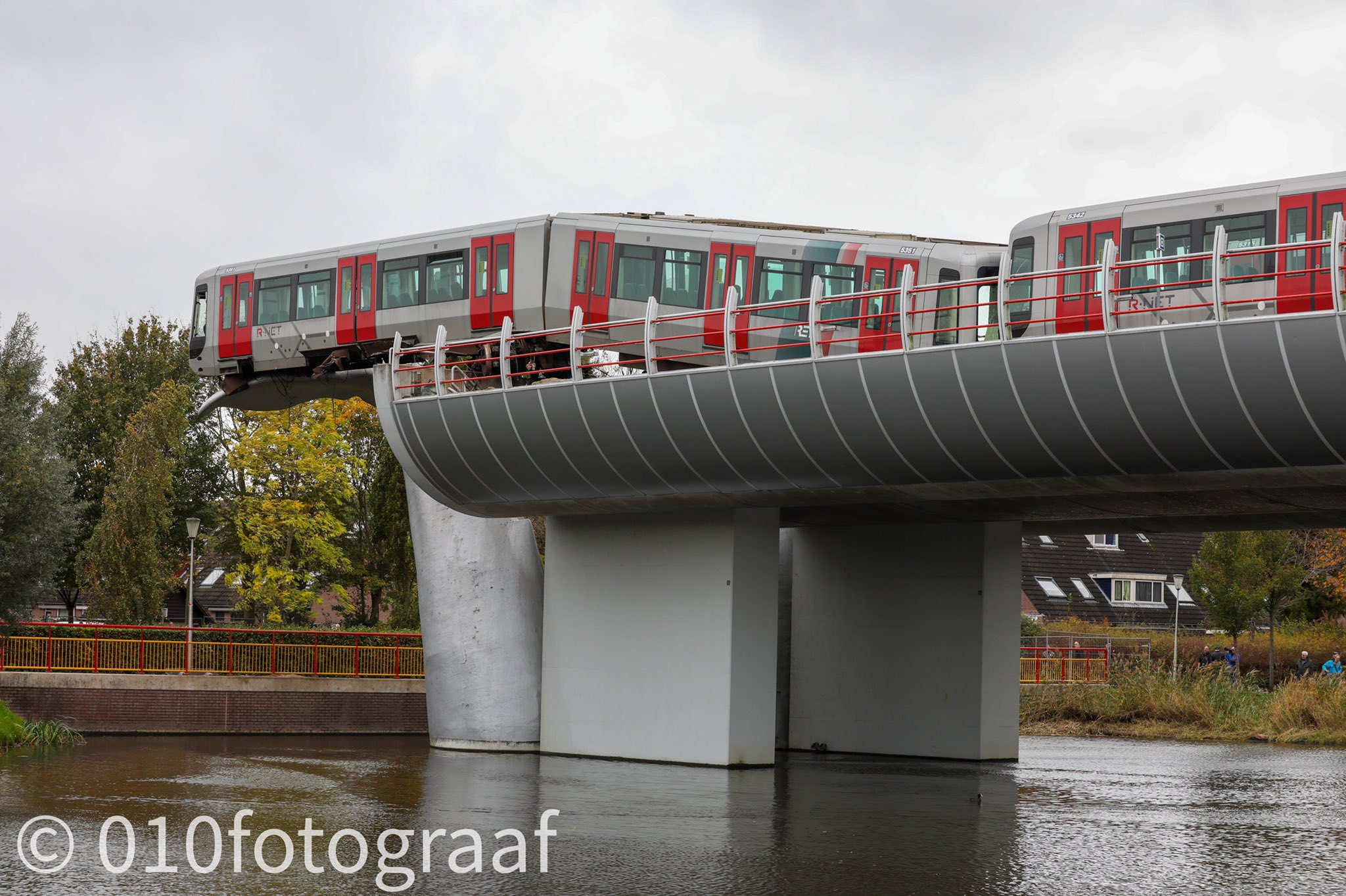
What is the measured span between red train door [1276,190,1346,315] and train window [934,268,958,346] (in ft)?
16.1

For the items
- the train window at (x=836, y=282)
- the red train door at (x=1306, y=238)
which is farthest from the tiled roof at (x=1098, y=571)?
the red train door at (x=1306, y=238)

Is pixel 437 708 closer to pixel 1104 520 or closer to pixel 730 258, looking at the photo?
pixel 730 258

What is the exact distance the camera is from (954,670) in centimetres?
2608

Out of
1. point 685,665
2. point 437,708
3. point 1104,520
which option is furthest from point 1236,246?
point 437,708

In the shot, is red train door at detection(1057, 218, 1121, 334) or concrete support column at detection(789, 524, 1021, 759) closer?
red train door at detection(1057, 218, 1121, 334)

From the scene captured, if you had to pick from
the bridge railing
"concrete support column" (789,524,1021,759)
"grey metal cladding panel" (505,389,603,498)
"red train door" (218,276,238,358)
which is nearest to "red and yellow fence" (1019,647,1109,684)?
"concrete support column" (789,524,1021,759)

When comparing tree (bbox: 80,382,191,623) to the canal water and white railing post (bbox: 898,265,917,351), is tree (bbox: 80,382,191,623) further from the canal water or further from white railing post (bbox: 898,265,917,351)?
white railing post (bbox: 898,265,917,351)

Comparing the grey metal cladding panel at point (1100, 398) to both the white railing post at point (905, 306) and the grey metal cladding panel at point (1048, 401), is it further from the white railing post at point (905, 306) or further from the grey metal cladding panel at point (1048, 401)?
the white railing post at point (905, 306)

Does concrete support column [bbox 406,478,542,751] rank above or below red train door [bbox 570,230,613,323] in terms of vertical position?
below

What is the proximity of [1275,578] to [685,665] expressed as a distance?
2453cm

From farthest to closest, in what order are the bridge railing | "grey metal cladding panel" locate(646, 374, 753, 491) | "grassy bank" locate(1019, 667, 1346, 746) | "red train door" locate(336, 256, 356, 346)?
"grassy bank" locate(1019, 667, 1346, 746), "red train door" locate(336, 256, 356, 346), "grey metal cladding panel" locate(646, 374, 753, 491), the bridge railing

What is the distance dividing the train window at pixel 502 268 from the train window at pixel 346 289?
13.1 ft

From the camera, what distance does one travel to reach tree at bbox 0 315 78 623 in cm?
3198

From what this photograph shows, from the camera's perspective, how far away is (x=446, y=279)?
28.3m
